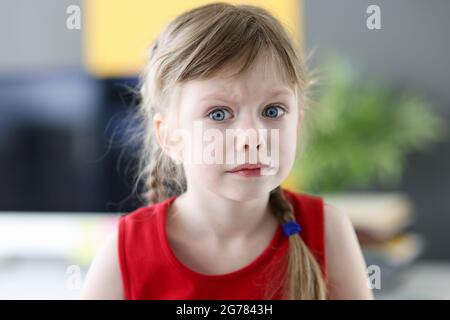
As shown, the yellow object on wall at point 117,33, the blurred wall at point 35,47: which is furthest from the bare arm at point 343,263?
the blurred wall at point 35,47

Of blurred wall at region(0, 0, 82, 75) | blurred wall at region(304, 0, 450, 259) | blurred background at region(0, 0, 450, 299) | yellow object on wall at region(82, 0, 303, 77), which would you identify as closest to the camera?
yellow object on wall at region(82, 0, 303, 77)

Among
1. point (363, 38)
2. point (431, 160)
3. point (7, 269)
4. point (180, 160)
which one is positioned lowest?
point (7, 269)

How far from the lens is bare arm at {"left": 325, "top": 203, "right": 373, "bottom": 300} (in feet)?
2.07

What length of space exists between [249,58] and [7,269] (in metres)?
1.35

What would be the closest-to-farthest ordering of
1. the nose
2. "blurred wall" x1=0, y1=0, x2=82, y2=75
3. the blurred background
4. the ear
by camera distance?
the nose → the ear → the blurred background → "blurred wall" x1=0, y1=0, x2=82, y2=75

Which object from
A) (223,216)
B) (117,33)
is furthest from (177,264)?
(117,33)

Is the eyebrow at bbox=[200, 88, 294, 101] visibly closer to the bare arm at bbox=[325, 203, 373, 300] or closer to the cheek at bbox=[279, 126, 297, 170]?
the cheek at bbox=[279, 126, 297, 170]

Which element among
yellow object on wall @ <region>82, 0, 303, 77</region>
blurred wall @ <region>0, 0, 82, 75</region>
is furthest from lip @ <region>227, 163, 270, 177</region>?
blurred wall @ <region>0, 0, 82, 75</region>

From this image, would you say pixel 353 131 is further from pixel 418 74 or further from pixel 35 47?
pixel 35 47

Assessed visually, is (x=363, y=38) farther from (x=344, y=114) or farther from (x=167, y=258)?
(x=167, y=258)

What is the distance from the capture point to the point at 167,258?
2.03ft

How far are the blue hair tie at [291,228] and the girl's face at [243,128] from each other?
3.9 inches

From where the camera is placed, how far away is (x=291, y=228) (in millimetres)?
625
